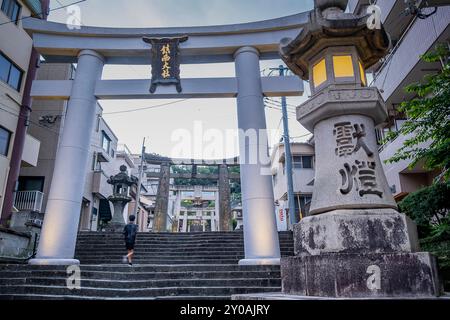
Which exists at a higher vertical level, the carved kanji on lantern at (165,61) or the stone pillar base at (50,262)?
the carved kanji on lantern at (165,61)

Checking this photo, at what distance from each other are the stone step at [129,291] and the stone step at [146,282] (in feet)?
0.65

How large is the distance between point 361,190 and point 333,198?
0.34 metres

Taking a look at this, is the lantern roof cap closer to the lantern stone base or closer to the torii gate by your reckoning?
the lantern stone base

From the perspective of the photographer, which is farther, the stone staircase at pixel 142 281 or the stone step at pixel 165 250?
the stone step at pixel 165 250

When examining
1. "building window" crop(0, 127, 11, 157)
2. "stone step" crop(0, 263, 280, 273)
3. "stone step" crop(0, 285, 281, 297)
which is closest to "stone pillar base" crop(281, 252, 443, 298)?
"stone step" crop(0, 285, 281, 297)

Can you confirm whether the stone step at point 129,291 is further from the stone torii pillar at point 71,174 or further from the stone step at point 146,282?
the stone torii pillar at point 71,174

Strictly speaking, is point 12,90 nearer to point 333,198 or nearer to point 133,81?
point 133,81

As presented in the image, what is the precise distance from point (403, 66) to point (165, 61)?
9313mm

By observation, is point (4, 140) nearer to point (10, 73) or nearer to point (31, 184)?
point (10, 73)

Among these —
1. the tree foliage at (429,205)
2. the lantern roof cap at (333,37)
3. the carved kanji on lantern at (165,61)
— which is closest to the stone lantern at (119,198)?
the carved kanji on lantern at (165,61)

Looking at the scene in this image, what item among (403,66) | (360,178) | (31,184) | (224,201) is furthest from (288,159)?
(31,184)

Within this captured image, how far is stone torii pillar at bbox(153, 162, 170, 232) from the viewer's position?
1712 centimetres

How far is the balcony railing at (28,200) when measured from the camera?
15.0 meters
